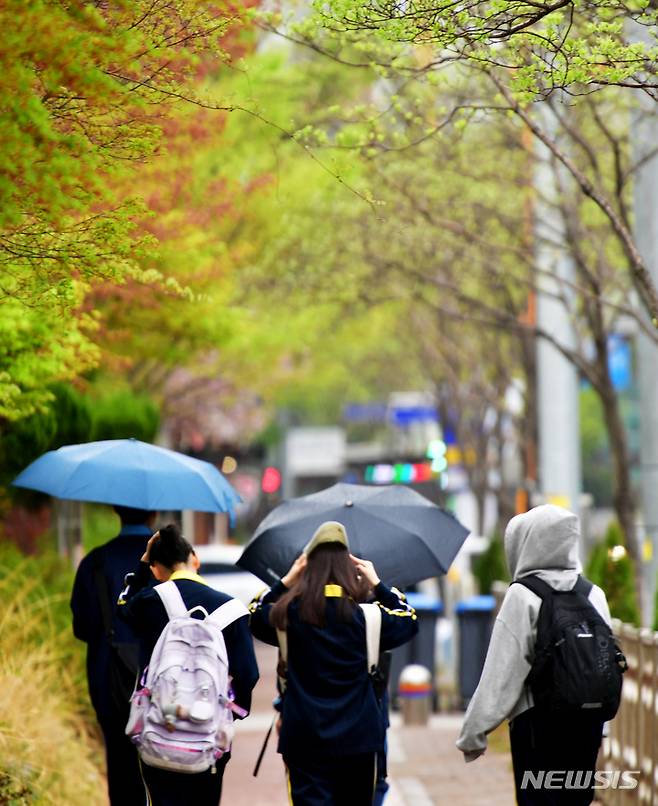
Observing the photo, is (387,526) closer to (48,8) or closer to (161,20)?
(161,20)

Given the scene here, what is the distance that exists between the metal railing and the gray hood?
305 cm

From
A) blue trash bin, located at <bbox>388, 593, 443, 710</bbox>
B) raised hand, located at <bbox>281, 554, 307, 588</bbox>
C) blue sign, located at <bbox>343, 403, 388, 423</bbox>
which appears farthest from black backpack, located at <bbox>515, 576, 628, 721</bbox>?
blue sign, located at <bbox>343, 403, 388, 423</bbox>

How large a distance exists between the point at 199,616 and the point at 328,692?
2.10ft

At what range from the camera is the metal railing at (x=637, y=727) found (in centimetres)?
947

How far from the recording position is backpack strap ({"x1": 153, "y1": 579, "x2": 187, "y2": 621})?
6.67 metres

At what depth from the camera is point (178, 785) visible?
21.6ft

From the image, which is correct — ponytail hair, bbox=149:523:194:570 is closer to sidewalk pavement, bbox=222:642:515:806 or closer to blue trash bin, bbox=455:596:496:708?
sidewalk pavement, bbox=222:642:515:806

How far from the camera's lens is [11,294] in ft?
22.6

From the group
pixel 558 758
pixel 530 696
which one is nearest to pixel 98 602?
pixel 530 696

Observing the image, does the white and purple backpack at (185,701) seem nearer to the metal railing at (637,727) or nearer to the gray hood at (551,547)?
the gray hood at (551,547)

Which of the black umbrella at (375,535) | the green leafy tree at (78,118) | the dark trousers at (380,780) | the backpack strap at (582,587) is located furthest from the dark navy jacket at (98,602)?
the backpack strap at (582,587)

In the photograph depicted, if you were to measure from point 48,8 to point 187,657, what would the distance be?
2625 mm

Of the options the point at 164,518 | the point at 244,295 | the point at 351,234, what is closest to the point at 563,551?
the point at 351,234

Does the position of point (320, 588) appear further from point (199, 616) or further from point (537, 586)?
point (537, 586)
